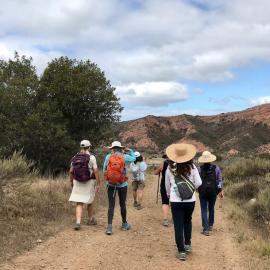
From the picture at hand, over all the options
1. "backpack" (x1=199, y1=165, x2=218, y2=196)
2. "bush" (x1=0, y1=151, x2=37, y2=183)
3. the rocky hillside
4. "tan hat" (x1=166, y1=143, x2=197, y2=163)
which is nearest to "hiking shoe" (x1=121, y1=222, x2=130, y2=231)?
"backpack" (x1=199, y1=165, x2=218, y2=196)

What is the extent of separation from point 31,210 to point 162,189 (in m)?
3.11

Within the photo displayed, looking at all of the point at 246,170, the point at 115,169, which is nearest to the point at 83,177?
the point at 115,169

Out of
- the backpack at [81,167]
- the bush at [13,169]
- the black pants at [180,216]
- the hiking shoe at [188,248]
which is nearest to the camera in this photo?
the black pants at [180,216]

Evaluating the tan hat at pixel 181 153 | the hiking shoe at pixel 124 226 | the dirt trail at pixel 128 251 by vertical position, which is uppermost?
the tan hat at pixel 181 153

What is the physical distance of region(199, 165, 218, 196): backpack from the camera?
10961 mm

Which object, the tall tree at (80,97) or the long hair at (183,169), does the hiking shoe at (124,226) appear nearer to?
the long hair at (183,169)

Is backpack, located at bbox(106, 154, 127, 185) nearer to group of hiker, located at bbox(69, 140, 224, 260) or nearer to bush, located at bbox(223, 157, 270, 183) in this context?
group of hiker, located at bbox(69, 140, 224, 260)

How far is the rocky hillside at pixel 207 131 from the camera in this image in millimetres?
57725

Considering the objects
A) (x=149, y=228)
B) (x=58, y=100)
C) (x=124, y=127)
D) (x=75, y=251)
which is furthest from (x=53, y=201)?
(x=124, y=127)

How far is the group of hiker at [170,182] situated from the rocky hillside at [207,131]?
4266cm

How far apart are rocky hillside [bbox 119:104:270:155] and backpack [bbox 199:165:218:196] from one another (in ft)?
140

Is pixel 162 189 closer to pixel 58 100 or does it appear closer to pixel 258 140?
pixel 58 100

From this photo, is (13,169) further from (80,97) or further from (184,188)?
(80,97)

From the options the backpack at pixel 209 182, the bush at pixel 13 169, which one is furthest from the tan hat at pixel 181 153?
the bush at pixel 13 169
